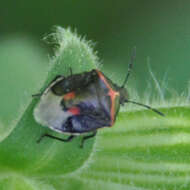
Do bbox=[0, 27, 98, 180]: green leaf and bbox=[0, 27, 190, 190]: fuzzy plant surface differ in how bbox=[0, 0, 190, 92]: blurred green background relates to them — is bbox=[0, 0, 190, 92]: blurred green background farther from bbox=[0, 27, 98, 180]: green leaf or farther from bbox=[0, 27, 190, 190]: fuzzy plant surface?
bbox=[0, 27, 98, 180]: green leaf

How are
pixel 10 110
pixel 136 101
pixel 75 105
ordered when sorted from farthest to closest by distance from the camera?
1. pixel 10 110
2. pixel 136 101
3. pixel 75 105

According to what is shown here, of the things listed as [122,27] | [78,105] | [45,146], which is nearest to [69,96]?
[78,105]

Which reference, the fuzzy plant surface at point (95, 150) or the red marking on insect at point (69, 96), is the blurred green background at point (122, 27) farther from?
the red marking on insect at point (69, 96)

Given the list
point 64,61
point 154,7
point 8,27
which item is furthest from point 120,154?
point 154,7

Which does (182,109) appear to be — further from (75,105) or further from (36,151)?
(36,151)

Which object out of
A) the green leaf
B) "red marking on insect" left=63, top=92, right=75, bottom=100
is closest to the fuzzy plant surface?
the green leaf
